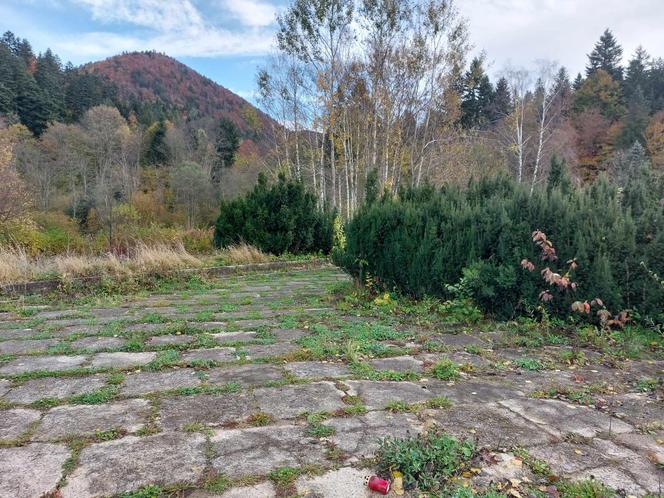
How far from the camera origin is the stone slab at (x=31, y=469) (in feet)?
5.44

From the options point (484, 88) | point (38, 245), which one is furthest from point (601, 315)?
point (484, 88)

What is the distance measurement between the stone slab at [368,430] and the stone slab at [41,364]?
2078 millimetres

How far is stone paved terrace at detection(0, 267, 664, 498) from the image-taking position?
71.0 inches

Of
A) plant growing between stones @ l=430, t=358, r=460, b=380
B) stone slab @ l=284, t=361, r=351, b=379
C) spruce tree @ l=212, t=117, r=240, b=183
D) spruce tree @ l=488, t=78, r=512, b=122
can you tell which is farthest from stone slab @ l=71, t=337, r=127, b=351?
spruce tree @ l=212, t=117, r=240, b=183

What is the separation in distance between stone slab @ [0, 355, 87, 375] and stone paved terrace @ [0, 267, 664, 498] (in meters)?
0.02

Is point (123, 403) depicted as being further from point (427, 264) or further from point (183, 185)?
point (183, 185)

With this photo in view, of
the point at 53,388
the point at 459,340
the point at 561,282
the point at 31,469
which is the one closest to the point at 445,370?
the point at 459,340

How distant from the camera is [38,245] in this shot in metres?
16.1

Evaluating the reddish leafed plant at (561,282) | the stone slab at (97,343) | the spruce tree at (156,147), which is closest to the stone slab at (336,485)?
the stone slab at (97,343)

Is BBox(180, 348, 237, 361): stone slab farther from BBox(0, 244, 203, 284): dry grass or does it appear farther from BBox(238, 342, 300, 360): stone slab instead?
BBox(0, 244, 203, 284): dry grass

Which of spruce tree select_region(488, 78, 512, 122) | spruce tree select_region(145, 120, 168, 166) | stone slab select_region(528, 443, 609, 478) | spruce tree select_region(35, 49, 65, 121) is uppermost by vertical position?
spruce tree select_region(35, 49, 65, 121)

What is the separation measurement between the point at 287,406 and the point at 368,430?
505 millimetres

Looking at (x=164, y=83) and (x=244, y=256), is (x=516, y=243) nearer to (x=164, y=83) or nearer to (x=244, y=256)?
(x=244, y=256)

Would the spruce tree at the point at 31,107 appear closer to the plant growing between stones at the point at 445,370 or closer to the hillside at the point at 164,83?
the hillside at the point at 164,83
